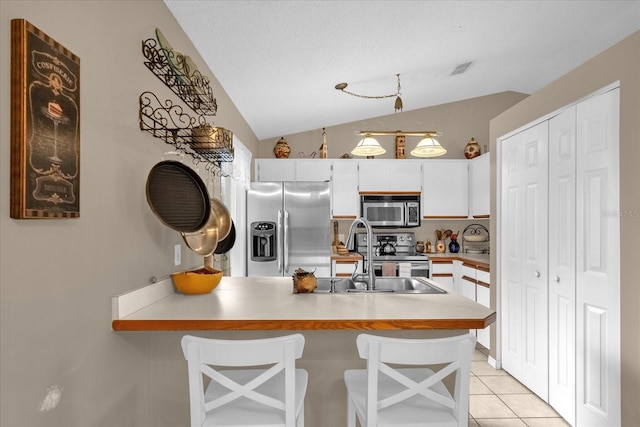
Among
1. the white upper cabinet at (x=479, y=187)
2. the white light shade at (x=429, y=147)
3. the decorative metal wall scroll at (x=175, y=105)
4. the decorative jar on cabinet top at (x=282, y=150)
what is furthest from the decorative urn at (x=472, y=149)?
the decorative metal wall scroll at (x=175, y=105)

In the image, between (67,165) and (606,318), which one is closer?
(67,165)

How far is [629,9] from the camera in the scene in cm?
285

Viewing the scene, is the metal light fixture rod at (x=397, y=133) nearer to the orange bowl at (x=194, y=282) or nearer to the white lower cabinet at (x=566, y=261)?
the white lower cabinet at (x=566, y=261)

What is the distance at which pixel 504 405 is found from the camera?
8.38 feet

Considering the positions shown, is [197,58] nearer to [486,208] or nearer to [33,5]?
[33,5]

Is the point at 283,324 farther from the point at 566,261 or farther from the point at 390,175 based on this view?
the point at 390,175

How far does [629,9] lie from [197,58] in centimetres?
334

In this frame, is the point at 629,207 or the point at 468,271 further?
the point at 468,271

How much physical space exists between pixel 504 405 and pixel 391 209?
253cm

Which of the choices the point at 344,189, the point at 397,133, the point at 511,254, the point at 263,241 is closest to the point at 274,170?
the point at 344,189

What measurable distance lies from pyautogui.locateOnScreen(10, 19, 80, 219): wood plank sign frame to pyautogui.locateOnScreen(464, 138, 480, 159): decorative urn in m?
4.48

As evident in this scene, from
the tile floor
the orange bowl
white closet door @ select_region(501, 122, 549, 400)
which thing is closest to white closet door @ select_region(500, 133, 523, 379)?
white closet door @ select_region(501, 122, 549, 400)

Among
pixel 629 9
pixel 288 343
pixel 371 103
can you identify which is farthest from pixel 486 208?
pixel 288 343

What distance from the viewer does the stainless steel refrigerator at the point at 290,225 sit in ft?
12.9
